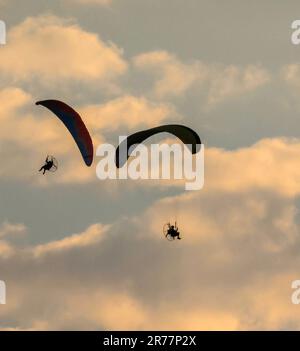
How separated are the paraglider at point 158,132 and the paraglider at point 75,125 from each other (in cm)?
314

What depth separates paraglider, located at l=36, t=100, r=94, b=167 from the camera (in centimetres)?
14975

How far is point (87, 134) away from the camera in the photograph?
492ft

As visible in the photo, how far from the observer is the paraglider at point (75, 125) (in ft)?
491

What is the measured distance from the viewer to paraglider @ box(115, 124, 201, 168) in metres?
146

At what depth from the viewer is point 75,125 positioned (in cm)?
15038

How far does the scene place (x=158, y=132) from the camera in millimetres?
146500

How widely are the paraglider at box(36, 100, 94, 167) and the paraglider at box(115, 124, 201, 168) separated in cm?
314

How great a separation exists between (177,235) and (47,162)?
1231 centimetres

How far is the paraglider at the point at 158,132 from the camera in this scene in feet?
481

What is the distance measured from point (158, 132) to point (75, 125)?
7751 mm
